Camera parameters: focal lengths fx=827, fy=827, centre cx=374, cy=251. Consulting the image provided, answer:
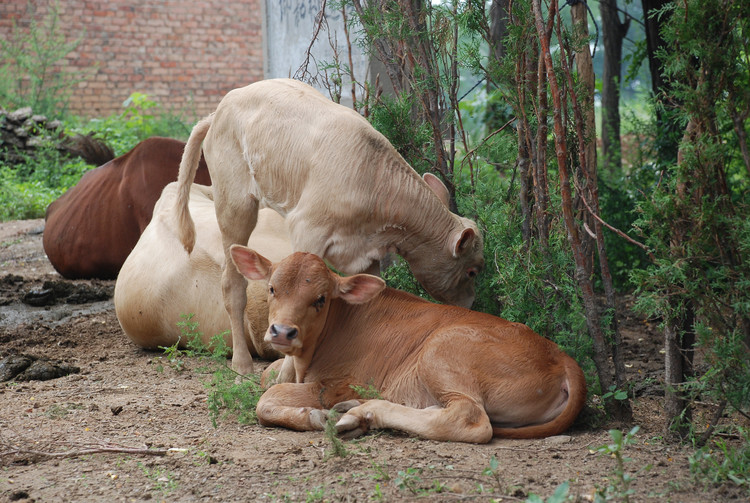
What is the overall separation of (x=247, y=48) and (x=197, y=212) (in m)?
14.7

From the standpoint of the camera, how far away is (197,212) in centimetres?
677

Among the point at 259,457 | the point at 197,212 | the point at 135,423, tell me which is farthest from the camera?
the point at 197,212

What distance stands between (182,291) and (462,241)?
2244mm

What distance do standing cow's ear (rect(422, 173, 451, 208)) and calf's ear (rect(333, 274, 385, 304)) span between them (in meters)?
1.14

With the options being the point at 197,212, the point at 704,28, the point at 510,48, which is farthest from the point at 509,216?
the point at 197,212

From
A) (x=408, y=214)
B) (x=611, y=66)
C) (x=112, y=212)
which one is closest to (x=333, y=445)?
(x=408, y=214)

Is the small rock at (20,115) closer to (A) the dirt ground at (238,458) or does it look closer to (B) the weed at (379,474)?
(A) the dirt ground at (238,458)

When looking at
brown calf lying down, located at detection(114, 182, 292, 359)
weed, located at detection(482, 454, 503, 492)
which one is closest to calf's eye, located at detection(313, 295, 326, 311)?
weed, located at detection(482, 454, 503, 492)

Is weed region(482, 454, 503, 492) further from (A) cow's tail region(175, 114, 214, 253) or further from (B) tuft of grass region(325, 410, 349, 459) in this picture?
(A) cow's tail region(175, 114, 214, 253)

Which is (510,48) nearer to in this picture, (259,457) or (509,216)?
(509,216)

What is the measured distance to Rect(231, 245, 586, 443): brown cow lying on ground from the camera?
3.81m

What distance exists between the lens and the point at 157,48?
65.2 ft

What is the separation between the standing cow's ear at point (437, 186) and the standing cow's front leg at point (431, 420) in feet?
5.74

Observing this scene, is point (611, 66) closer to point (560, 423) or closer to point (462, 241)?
point (462, 241)
